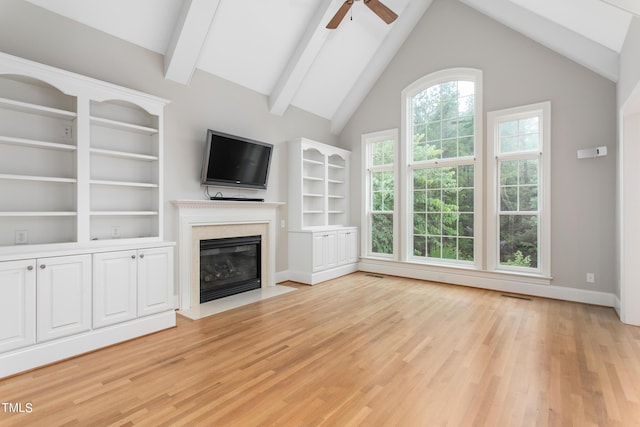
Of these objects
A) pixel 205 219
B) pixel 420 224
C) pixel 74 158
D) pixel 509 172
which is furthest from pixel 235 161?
pixel 509 172

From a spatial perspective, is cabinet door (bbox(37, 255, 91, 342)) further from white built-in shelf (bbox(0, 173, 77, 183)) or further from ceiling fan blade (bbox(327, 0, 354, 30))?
ceiling fan blade (bbox(327, 0, 354, 30))

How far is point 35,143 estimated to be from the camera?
282 centimetres

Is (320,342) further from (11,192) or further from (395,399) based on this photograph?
(11,192)

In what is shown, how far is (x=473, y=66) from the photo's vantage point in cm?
526

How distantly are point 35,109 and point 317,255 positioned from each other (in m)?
4.07

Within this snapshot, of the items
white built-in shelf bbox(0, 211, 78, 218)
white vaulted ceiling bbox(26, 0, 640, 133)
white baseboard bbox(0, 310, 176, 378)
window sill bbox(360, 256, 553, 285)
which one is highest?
white vaulted ceiling bbox(26, 0, 640, 133)

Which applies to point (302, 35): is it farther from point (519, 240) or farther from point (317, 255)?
point (519, 240)

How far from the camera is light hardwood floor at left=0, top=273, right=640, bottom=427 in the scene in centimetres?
200

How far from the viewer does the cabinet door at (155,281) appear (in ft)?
10.9

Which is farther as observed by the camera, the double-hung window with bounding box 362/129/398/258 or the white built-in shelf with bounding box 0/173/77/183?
the double-hung window with bounding box 362/129/398/258

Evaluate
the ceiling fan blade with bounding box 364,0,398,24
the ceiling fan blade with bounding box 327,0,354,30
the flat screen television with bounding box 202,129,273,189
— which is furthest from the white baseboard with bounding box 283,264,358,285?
the ceiling fan blade with bounding box 364,0,398,24

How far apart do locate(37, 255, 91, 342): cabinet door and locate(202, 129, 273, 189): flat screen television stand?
1.87m

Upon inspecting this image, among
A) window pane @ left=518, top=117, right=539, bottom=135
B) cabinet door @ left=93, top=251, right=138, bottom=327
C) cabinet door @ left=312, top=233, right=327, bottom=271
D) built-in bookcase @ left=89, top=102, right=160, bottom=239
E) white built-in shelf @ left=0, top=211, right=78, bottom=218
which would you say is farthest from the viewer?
cabinet door @ left=312, top=233, right=327, bottom=271

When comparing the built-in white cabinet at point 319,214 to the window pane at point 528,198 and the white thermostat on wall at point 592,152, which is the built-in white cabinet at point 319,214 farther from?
the white thermostat on wall at point 592,152
